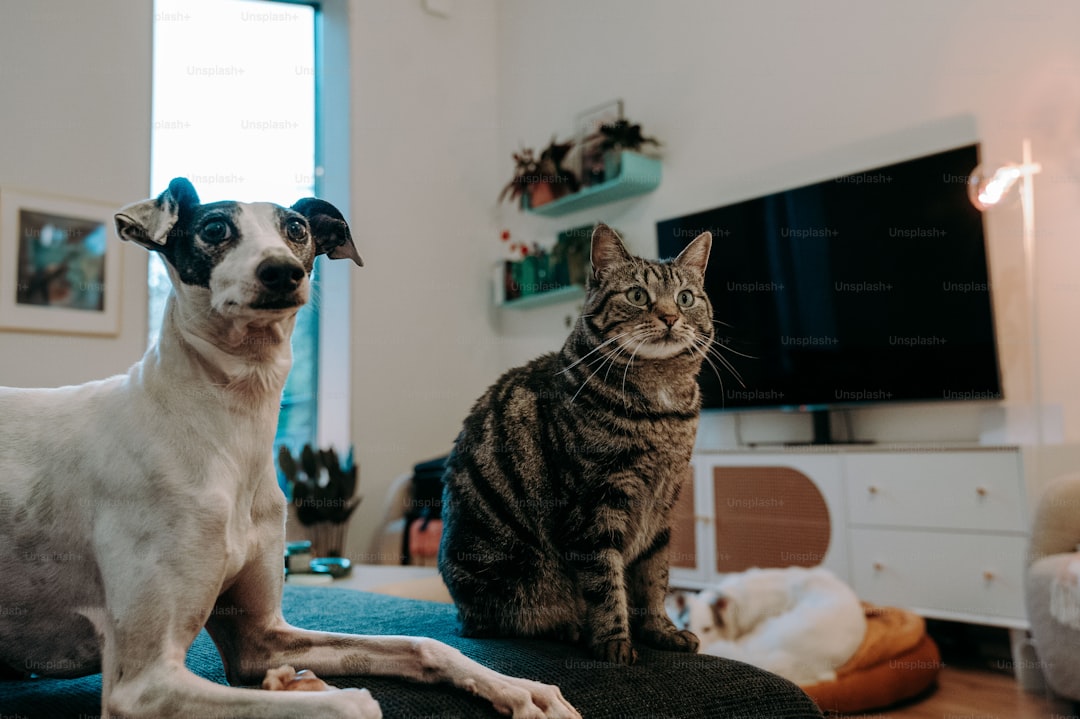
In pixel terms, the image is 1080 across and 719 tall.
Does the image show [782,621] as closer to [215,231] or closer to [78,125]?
[215,231]

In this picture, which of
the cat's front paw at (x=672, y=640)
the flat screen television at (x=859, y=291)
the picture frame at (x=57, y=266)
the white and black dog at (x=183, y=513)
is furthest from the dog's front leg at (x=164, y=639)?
the picture frame at (x=57, y=266)

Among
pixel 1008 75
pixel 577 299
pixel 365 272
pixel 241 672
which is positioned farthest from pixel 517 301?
pixel 241 672

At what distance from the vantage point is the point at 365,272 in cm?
492

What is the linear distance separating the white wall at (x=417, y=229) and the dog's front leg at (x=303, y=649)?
397cm

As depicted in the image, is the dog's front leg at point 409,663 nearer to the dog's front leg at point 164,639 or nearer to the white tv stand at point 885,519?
the dog's front leg at point 164,639

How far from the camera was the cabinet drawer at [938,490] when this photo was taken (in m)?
2.80

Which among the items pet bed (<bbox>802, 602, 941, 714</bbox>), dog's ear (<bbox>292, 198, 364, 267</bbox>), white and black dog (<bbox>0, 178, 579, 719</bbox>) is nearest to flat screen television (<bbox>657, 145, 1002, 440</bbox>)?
pet bed (<bbox>802, 602, 941, 714</bbox>)

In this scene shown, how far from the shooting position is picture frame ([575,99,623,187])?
15.2ft

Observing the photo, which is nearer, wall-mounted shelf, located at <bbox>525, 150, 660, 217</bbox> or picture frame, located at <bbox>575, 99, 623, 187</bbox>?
wall-mounted shelf, located at <bbox>525, 150, 660, 217</bbox>

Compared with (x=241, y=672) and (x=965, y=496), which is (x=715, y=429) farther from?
(x=241, y=672)

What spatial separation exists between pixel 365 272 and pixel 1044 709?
13.3ft

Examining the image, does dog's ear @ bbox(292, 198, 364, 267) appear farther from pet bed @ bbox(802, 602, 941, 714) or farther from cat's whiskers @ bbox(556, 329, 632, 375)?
pet bed @ bbox(802, 602, 941, 714)

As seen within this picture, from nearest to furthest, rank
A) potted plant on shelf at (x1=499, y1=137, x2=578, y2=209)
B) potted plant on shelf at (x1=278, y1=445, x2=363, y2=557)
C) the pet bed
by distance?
the pet bed < potted plant on shelf at (x1=278, y1=445, x2=363, y2=557) < potted plant on shelf at (x1=499, y1=137, x2=578, y2=209)

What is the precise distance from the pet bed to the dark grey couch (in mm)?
1490
